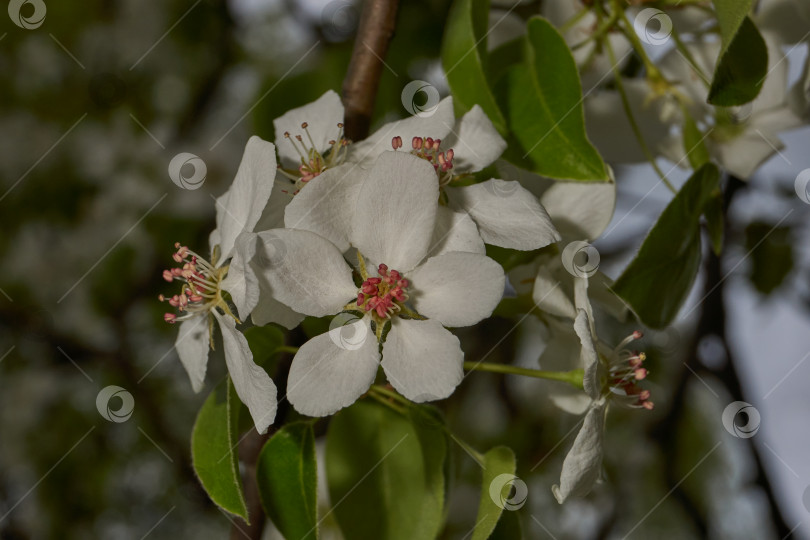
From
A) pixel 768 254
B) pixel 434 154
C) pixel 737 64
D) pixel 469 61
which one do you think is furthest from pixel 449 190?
pixel 768 254

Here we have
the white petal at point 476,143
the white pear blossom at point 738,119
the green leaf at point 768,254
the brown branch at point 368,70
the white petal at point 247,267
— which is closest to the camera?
the white petal at point 247,267

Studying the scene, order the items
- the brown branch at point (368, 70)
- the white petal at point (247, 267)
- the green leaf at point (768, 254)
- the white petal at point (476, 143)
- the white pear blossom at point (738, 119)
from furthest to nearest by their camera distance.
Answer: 1. the green leaf at point (768, 254)
2. the white pear blossom at point (738, 119)
3. the brown branch at point (368, 70)
4. the white petal at point (476, 143)
5. the white petal at point (247, 267)

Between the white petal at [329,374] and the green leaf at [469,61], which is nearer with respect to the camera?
the white petal at [329,374]

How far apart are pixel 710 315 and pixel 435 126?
0.82 meters

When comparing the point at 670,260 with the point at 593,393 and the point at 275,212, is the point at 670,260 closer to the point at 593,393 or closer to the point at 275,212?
the point at 593,393

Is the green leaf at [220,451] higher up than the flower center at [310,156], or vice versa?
the flower center at [310,156]

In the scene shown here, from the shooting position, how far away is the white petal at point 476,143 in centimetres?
59

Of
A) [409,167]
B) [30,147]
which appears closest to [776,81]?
[409,167]

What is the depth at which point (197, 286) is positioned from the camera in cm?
60

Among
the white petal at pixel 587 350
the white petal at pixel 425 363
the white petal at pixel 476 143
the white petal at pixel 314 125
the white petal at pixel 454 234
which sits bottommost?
the white petal at pixel 587 350

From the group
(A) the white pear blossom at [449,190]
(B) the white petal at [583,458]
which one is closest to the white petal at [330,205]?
(A) the white pear blossom at [449,190]

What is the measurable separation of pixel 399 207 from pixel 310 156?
0.52 ft

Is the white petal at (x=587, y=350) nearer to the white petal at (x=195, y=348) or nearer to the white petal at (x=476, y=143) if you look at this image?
the white petal at (x=476, y=143)

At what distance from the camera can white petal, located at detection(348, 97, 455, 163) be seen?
0.59m
